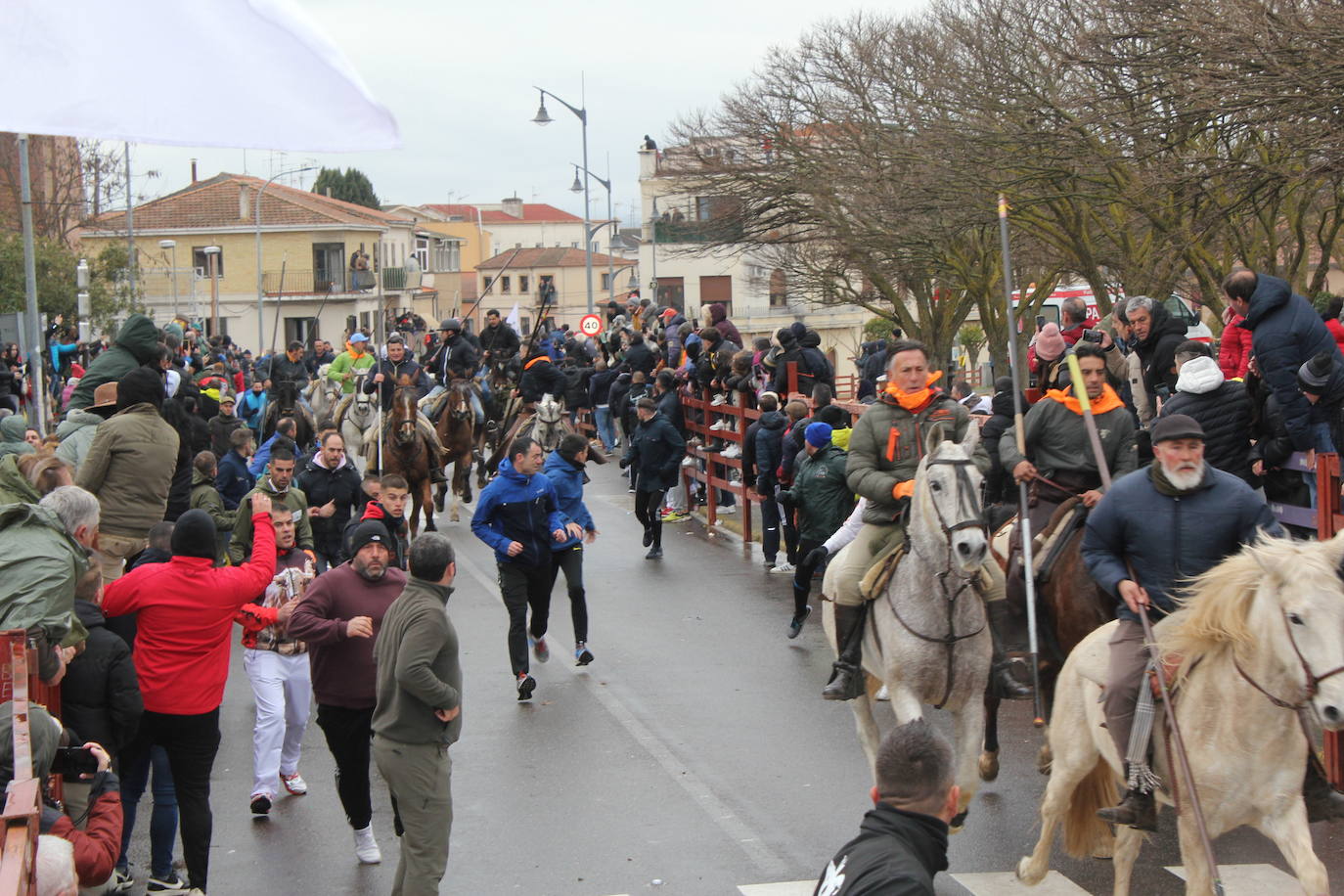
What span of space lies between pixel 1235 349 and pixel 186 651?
26.7 feet

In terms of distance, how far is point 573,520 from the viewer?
12602mm

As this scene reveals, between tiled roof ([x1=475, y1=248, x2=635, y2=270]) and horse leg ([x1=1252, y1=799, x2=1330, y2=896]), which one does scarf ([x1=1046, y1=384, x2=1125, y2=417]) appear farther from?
tiled roof ([x1=475, y1=248, x2=635, y2=270])

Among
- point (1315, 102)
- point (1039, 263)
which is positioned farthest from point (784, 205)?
point (1315, 102)

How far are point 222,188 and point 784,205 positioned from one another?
48.5m

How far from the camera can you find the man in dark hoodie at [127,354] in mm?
11875

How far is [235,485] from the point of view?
14.8m

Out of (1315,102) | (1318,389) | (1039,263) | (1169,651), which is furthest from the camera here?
(1039,263)

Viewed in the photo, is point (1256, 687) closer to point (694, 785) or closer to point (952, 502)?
point (952, 502)

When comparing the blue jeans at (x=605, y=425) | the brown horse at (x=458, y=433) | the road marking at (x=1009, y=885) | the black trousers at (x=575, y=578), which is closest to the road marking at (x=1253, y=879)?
the road marking at (x=1009, y=885)

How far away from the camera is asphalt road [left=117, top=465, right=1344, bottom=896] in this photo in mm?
7809

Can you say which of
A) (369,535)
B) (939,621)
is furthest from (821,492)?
(369,535)

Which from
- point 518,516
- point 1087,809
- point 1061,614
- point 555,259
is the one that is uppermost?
point 555,259

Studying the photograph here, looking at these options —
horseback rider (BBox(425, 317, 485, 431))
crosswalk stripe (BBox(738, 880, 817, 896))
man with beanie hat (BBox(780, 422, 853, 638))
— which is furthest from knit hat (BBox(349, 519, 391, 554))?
horseback rider (BBox(425, 317, 485, 431))

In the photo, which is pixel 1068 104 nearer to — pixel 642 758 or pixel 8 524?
pixel 642 758
